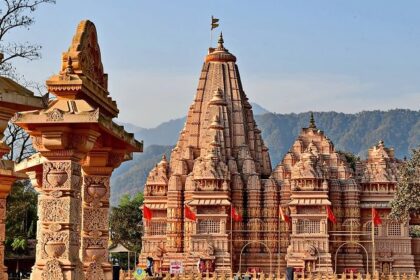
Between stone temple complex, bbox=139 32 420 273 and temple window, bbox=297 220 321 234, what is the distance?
50 mm

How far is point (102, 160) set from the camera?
12.4 meters

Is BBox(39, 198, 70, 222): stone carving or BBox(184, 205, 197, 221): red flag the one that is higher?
BBox(184, 205, 197, 221): red flag

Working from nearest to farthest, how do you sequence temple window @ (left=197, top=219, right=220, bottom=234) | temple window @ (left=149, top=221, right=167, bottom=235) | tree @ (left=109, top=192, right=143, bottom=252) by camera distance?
1. temple window @ (left=197, top=219, right=220, bottom=234)
2. temple window @ (left=149, top=221, right=167, bottom=235)
3. tree @ (left=109, top=192, right=143, bottom=252)

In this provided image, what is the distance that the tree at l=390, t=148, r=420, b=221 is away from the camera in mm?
35219

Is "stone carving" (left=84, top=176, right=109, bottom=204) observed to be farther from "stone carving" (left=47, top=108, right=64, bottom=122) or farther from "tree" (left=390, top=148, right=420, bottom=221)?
"tree" (left=390, top=148, right=420, bottom=221)

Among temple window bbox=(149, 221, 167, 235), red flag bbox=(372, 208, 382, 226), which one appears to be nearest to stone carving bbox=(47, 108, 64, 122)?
red flag bbox=(372, 208, 382, 226)

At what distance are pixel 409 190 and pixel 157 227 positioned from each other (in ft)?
49.6

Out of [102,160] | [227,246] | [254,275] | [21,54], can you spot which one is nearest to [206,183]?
[227,246]

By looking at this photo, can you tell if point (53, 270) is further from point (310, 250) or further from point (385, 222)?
point (385, 222)

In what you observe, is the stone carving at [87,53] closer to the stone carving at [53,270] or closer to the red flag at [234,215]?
the stone carving at [53,270]

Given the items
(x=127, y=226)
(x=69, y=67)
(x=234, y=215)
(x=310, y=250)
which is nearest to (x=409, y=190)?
(x=310, y=250)

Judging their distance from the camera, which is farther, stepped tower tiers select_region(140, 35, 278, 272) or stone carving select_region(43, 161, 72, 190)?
stepped tower tiers select_region(140, 35, 278, 272)

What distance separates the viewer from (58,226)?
33.8 feet

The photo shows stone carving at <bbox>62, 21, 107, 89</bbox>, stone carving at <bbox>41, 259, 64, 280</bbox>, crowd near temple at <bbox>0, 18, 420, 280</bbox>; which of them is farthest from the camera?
crowd near temple at <bbox>0, 18, 420, 280</bbox>
